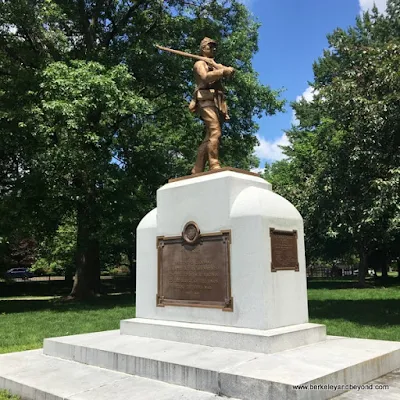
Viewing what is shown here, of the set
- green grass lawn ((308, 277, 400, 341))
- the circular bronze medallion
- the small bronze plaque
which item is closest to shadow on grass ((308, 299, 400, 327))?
green grass lawn ((308, 277, 400, 341))

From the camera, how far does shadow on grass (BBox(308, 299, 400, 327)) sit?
12.1 metres

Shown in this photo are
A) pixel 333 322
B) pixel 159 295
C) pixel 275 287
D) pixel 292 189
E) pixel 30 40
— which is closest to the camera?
pixel 275 287

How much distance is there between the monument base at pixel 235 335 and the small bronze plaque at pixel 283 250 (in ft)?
2.88

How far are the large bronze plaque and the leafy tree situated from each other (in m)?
8.44

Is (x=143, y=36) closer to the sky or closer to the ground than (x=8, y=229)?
closer to the sky

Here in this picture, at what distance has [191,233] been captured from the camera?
24.3ft

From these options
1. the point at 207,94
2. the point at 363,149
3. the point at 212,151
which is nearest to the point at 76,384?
the point at 212,151

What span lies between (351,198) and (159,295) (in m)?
7.37

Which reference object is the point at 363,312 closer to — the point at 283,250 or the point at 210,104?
→ the point at 283,250

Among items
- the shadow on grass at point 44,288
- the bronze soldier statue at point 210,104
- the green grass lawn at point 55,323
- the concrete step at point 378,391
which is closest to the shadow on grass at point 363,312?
the green grass lawn at point 55,323

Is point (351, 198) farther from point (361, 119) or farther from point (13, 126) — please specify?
point (13, 126)

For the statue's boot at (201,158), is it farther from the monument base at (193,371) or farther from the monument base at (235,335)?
the monument base at (193,371)

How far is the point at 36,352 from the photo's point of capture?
25.6ft

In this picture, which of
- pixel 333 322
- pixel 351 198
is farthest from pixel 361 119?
pixel 333 322
